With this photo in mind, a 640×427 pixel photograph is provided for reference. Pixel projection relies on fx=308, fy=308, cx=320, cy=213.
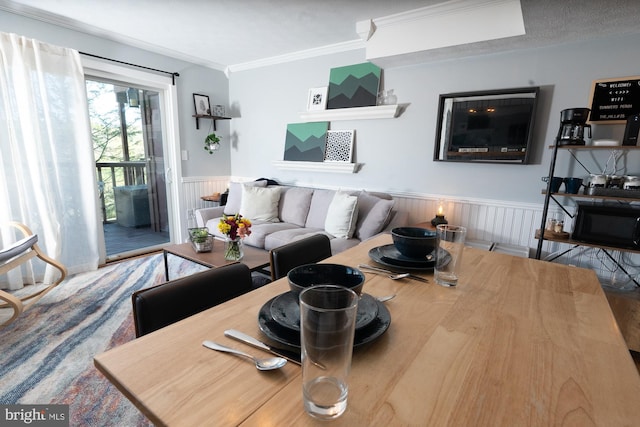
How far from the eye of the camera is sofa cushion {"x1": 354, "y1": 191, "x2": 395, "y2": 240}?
107 inches

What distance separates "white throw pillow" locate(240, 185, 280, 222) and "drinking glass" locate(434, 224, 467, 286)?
266 cm

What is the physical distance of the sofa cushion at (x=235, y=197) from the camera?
3.71 meters

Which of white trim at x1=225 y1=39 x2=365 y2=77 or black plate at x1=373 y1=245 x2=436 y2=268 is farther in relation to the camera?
white trim at x1=225 y1=39 x2=365 y2=77

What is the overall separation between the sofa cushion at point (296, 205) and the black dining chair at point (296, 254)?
6.39 ft

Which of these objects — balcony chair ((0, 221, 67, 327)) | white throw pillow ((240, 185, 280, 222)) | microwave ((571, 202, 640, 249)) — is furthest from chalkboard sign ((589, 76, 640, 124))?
balcony chair ((0, 221, 67, 327))

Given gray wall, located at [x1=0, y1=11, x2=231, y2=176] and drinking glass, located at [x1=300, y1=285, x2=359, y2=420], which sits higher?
gray wall, located at [x1=0, y1=11, x2=231, y2=176]

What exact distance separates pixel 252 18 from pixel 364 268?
8.53 ft

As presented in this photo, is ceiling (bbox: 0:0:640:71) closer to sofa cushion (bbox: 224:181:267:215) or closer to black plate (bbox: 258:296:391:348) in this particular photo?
sofa cushion (bbox: 224:181:267:215)

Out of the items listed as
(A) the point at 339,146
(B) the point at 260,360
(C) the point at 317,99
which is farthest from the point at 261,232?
(B) the point at 260,360

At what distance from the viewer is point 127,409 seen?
4.68ft

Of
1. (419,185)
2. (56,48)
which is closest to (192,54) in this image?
(56,48)

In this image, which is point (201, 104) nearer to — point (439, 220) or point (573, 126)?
point (439, 220)

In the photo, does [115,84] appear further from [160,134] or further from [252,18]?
[252,18]

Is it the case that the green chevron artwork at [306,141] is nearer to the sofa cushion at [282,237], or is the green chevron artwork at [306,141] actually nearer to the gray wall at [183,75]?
the sofa cushion at [282,237]
